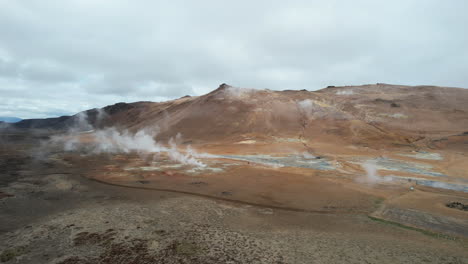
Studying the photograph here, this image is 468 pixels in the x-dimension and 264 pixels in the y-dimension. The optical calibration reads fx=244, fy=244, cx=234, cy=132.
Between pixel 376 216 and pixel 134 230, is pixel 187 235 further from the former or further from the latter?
pixel 376 216

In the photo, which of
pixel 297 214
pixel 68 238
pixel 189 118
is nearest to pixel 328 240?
pixel 297 214

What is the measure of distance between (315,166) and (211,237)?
61.0 ft

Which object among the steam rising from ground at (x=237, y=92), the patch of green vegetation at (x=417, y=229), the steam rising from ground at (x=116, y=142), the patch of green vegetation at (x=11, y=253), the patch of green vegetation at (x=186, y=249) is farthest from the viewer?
the steam rising from ground at (x=237, y=92)

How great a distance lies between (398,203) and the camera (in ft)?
44.7

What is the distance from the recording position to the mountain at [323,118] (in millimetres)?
46125

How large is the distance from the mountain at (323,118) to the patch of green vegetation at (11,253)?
133 feet

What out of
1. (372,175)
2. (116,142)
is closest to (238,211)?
(372,175)

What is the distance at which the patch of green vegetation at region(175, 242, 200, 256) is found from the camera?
830 centimetres

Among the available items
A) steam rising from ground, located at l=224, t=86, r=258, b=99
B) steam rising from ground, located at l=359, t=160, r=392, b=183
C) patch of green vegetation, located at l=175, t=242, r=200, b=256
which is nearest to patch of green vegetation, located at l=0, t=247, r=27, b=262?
patch of green vegetation, located at l=175, t=242, r=200, b=256

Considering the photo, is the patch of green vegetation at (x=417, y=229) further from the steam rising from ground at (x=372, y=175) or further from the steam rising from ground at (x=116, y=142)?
the steam rising from ground at (x=116, y=142)

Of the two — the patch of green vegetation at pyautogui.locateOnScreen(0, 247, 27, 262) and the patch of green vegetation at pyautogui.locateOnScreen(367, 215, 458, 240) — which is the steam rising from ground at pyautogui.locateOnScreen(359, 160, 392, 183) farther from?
the patch of green vegetation at pyautogui.locateOnScreen(0, 247, 27, 262)

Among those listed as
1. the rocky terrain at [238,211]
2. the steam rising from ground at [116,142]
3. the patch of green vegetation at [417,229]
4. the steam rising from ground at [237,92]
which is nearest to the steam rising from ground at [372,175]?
the rocky terrain at [238,211]

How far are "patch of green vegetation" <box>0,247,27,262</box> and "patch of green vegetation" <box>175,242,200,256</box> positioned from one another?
16.7 feet

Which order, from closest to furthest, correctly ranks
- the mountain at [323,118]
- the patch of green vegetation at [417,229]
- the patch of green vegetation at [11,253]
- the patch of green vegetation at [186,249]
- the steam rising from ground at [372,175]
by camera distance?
the patch of green vegetation at [11,253] < the patch of green vegetation at [186,249] < the patch of green vegetation at [417,229] < the steam rising from ground at [372,175] < the mountain at [323,118]
